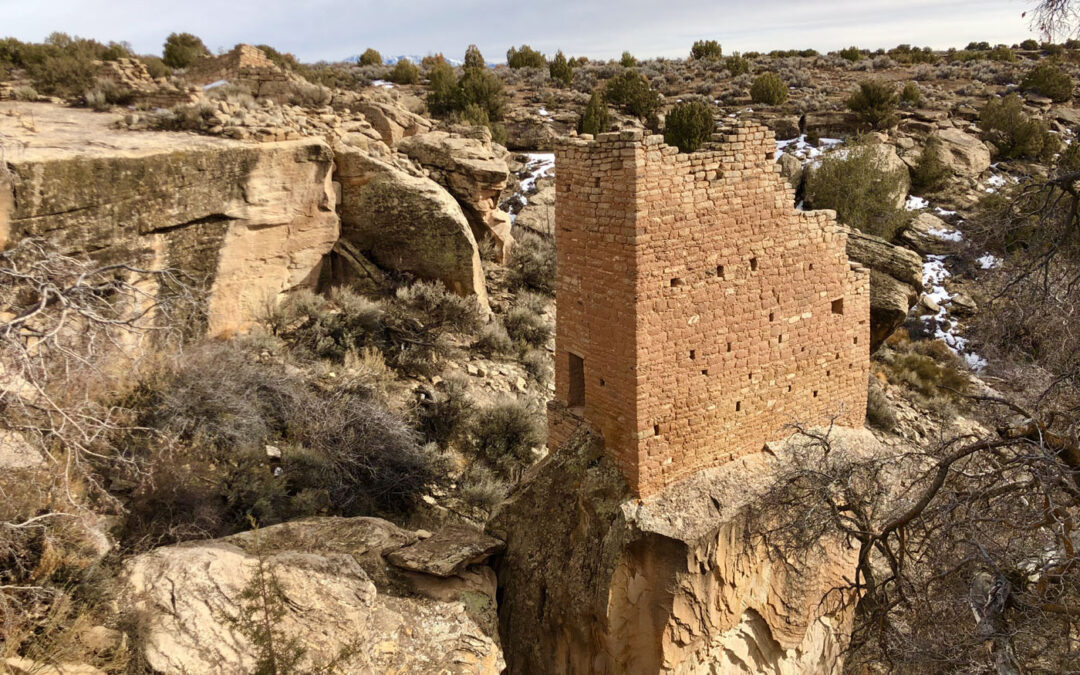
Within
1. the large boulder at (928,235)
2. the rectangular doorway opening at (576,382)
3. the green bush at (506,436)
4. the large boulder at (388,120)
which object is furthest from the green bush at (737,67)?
the rectangular doorway opening at (576,382)

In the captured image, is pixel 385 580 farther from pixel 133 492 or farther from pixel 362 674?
pixel 133 492

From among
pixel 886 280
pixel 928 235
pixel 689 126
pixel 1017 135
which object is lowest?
pixel 886 280

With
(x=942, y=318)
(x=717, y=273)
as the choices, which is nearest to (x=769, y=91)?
(x=942, y=318)

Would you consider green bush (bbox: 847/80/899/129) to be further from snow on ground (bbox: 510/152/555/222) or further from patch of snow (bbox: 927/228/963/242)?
snow on ground (bbox: 510/152/555/222)

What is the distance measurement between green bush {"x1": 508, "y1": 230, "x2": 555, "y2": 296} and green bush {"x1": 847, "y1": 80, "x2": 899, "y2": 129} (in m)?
17.4

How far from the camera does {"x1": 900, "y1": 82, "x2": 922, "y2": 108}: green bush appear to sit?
29945mm

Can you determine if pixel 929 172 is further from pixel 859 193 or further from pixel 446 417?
pixel 446 417

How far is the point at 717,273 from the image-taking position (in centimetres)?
658

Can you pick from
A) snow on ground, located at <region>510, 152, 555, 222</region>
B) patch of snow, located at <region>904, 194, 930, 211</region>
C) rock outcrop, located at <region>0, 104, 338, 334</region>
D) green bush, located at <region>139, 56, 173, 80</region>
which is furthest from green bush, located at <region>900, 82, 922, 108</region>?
green bush, located at <region>139, 56, 173, 80</region>

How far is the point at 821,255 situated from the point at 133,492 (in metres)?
7.66

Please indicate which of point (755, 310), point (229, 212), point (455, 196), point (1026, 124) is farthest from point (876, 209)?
point (229, 212)

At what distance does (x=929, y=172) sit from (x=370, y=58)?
2930cm

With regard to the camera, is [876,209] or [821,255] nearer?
[821,255]

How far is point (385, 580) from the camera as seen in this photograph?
6.38 meters
